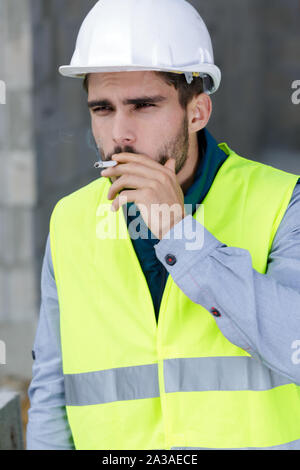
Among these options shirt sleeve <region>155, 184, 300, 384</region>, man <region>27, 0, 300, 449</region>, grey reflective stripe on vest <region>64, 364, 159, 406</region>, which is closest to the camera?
shirt sleeve <region>155, 184, 300, 384</region>

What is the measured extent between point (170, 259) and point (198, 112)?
0.60 meters

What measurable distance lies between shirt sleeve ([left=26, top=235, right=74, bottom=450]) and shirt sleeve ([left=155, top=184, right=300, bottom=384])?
595mm

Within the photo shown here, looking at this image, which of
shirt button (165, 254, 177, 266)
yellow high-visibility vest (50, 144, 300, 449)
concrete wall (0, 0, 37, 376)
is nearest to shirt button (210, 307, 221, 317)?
shirt button (165, 254, 177, 266)

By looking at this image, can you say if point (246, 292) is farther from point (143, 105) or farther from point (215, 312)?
point (143, 105)

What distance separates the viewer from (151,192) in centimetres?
165

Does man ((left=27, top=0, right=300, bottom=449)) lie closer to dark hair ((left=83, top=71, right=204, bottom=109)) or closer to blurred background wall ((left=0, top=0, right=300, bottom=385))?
dark hair ((left=83, top=71, right=204, bottom=109))

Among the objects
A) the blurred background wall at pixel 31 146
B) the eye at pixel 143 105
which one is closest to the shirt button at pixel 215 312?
the eye at pixel 143 105

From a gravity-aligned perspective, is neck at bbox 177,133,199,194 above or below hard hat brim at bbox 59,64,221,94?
below

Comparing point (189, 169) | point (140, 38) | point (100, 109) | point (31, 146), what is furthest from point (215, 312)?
point (31, 146)

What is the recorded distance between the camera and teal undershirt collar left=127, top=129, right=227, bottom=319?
1965 mm

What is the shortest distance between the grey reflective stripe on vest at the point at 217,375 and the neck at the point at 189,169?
1.72 ft

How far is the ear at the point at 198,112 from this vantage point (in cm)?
202

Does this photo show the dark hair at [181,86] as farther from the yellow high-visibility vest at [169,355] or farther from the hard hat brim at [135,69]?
the yellow high-visibility vest at [169,355]

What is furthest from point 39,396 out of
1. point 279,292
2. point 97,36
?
point 97,36
